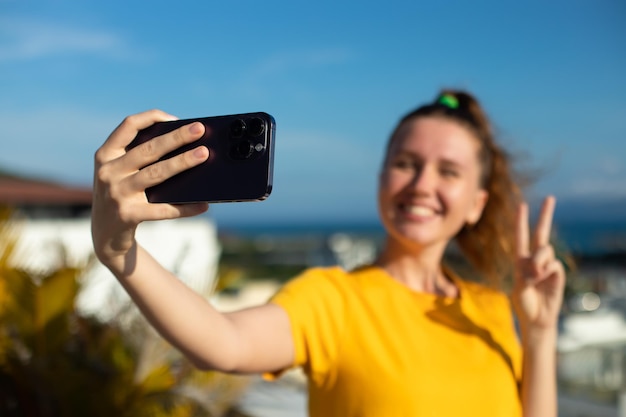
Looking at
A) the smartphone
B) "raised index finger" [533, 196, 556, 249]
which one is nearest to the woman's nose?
"raised index finger" [533, 196, 556, 249]

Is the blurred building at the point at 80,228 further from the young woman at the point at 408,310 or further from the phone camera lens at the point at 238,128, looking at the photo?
the phone camera lens at the point at 238,128

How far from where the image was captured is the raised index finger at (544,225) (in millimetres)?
2134

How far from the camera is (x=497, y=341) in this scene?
196 centimetres

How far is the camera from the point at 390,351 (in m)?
1.76

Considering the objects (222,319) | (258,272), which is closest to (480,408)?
(222,319)

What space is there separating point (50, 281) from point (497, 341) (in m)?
2.60

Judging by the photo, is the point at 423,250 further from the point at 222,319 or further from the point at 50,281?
the point at 50,281

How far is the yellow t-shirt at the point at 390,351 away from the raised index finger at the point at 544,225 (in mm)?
360

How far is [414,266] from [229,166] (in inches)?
39.2

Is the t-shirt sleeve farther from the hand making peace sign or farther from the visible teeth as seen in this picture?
the hand making peace sign

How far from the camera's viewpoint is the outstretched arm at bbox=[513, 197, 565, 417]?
1920 millimetres

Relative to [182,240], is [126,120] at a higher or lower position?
higher

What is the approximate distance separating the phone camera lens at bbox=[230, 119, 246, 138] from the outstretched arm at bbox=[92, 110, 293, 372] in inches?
2.3

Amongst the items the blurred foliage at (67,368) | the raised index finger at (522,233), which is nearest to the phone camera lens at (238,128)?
the raised index finger at (522,233)
